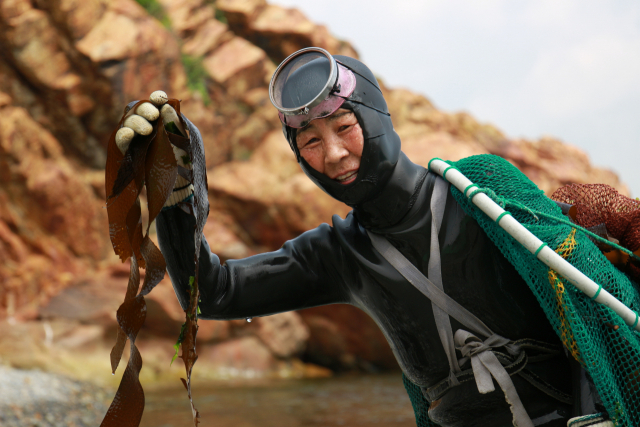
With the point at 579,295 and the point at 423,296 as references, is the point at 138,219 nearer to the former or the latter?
the point at 423,296

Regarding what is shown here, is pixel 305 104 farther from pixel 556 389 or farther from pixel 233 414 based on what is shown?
pixel 233 414

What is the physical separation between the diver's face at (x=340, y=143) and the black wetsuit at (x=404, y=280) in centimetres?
3

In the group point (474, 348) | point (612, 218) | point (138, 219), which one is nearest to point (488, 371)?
point (474, 348)

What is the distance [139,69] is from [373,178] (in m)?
13.6

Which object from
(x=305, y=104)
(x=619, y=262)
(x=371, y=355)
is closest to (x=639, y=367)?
(x=619, y=262)

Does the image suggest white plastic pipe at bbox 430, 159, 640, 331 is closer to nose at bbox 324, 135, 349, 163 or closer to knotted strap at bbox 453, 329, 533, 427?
knotted strap at bbox 453, 329, 533, 427

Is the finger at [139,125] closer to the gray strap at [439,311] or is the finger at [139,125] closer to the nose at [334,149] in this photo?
the nose at [334,149]

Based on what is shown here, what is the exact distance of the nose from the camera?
6.43ft

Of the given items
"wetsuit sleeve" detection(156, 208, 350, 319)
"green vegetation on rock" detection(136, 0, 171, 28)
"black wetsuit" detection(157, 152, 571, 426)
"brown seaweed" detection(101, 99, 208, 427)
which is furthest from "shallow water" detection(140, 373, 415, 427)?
"green vegetation on rock" detection(136, 0, 171, 28)

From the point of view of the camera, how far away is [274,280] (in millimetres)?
2232

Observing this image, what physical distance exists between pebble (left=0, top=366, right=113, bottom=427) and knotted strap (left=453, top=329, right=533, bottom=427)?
7106 mm

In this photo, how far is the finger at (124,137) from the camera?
66.4 inches

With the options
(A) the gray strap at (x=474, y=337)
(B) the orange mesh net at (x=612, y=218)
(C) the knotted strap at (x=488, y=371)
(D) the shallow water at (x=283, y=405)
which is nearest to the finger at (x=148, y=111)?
(A) the gray strap at (x=474, y=337)

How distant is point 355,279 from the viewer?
2.18m
